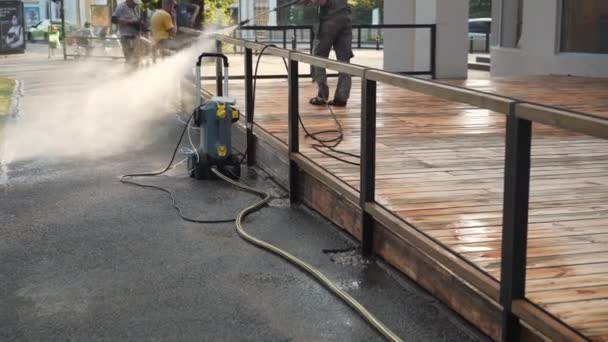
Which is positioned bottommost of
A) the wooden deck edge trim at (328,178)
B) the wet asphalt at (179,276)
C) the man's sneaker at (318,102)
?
the wet asphalt at (179,276)

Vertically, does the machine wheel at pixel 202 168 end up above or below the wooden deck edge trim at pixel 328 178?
below

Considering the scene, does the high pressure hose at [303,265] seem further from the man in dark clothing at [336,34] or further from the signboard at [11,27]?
the signboard at [11,27]

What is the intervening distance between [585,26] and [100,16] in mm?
21776

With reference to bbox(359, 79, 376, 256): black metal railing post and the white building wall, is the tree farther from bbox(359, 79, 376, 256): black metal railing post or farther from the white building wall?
bbox(359, 79, 376, 256): black metal railing post

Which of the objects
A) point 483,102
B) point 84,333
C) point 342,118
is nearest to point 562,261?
point 483,102

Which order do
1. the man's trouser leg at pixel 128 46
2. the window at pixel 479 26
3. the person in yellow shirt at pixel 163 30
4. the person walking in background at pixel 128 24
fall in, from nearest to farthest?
the person in yellow shirt at pixel 163 30, the person walking in background at pixel 128 24, the man's trouser leg at pixel 128 46, the window at pixel 479 26

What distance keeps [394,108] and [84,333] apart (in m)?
6.12

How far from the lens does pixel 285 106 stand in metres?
9.85

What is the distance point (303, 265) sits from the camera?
4926mm

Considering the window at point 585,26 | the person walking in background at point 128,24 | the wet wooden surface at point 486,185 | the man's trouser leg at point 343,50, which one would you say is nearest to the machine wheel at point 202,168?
the wet wooden surface at point 486,185

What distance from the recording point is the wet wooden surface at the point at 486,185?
365cm

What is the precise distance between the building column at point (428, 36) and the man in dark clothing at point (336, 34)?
398 centimetres

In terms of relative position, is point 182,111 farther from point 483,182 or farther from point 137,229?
point 483,182

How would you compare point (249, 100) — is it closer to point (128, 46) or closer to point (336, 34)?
point (336, 34)
